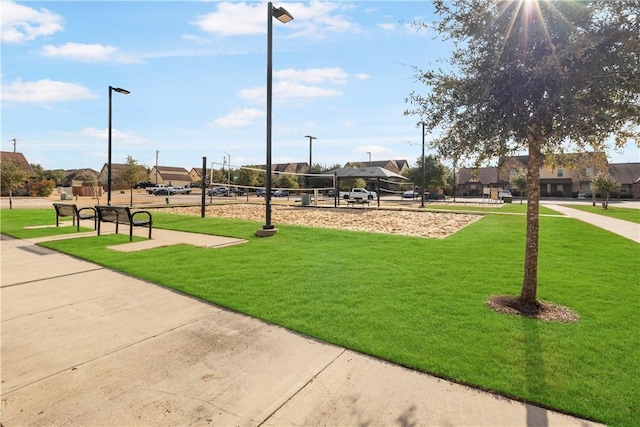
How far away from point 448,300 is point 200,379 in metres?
3.57

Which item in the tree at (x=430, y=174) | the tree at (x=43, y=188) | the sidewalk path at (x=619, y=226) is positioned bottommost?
the sidewalk path at (x=619, y=226)

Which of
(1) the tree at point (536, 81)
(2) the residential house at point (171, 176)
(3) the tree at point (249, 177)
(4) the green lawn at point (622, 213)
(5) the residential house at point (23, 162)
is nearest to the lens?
(1) the tree at point (536, 81)

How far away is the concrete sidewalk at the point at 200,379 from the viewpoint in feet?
8.46

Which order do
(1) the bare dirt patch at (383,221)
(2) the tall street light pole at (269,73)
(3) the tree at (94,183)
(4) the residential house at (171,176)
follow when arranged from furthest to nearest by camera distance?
(4) the residential house at (171,176)
(3) the tree at (94,183)
(1) the bare dirt patch at (383,221)
(2) the tall street light pole at (269,73)

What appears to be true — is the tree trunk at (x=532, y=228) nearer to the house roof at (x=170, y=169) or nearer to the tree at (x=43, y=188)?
the tree at (x=43, y=188)

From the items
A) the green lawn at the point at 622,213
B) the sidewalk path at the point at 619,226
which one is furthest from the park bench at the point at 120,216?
the green lawn at the point at 622,213

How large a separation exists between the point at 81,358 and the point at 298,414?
2.33 m

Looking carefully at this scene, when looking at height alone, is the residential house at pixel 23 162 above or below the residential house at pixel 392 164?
below

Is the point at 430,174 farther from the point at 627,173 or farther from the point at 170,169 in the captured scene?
the point at 170,169

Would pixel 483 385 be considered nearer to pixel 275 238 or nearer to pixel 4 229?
pixel 275 238

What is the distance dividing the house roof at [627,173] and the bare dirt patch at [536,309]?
7250 centimetres

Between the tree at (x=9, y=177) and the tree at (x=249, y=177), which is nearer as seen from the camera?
the tree at (x=9, y=177)

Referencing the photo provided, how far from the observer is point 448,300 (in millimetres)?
5070

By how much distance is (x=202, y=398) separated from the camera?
2.79m
